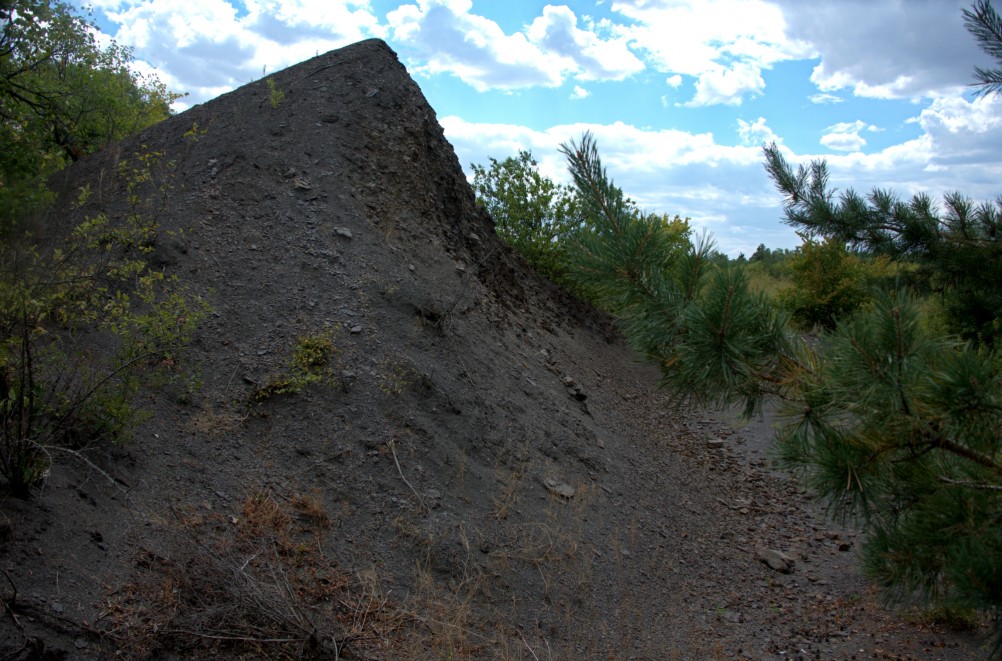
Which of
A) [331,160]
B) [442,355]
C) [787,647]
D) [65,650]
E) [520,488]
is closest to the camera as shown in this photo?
[65,650]

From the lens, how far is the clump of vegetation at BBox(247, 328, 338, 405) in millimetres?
5875

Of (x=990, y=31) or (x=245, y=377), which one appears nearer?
(x=990, y=31)

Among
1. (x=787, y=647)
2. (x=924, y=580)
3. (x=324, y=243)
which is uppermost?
(x=324, y=243)

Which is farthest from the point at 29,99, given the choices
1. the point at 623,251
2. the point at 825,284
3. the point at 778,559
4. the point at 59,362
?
the point at 825,284

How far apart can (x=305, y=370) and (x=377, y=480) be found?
3.81 ft

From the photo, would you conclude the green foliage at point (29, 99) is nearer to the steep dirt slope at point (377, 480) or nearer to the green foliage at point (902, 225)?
the steep dirt slope at point (377, 480)

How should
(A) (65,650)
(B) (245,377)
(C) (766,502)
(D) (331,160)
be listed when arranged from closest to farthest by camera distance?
(A) (65,650) < (B) (245,377) < (C) (766,502) < (D) (331,160)

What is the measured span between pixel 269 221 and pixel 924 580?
6.48 meters

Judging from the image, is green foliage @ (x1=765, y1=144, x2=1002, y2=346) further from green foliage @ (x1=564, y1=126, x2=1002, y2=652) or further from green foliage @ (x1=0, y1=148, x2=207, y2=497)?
green foliage @ (x1=0, y1=148, x2=207, y2=497)

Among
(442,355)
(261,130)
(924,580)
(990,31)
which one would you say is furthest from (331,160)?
(924,580)

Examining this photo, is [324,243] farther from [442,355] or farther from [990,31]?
[990,31]

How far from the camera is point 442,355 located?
23.8 feet

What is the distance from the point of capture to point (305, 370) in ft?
20.0

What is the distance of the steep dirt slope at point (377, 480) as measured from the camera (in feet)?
13.1
